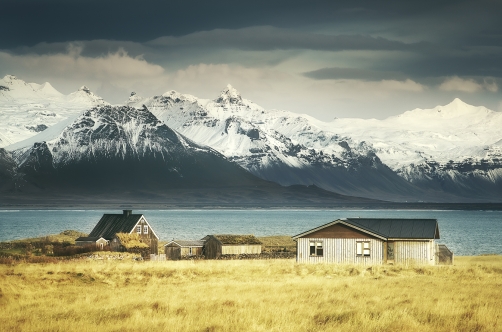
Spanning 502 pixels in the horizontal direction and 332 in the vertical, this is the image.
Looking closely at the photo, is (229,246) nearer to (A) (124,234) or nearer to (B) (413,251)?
(A) (124,234)

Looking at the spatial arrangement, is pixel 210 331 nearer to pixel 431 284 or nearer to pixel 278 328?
pixel 278 328

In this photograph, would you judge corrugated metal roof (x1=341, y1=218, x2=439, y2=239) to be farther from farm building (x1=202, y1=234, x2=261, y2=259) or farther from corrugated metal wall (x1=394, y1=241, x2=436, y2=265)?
farm building (x1=202, y1=234, x2=261, y2=259)

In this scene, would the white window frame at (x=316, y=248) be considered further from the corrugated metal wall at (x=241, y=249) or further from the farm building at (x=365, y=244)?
the corrugated metal wall at (x=241, y=249)

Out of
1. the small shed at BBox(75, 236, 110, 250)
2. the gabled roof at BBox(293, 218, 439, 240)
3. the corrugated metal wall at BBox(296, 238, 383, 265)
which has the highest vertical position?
the gabled roof at BBox(293, 218, 439, 240)

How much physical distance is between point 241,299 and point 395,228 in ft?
104

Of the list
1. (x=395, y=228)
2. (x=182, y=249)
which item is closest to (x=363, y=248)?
(x=395, y=228)

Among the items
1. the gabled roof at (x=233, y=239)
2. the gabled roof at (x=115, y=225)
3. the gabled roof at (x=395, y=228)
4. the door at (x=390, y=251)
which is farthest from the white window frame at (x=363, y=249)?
the gabled roof at (x=115, y=225)

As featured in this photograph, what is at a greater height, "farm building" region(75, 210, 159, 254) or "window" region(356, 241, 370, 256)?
"farm building" region(75, 210, 159, 254)

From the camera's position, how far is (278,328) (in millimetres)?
27234

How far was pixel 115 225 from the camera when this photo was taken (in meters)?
79.9

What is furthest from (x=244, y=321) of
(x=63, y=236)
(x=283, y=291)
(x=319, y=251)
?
(x=63, y=236)

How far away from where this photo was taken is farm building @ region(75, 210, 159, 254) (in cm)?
7631

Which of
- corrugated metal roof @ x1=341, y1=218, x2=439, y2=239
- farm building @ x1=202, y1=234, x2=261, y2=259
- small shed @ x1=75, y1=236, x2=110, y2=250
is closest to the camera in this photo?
corrugated metal roof @ x1=341, y1=218, x2=439, y2=239

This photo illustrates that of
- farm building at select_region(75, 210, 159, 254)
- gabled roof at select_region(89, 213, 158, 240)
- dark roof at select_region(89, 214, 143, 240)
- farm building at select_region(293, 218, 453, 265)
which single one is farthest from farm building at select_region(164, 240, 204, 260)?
farm building at select_region(293, 218, 453, 265)
